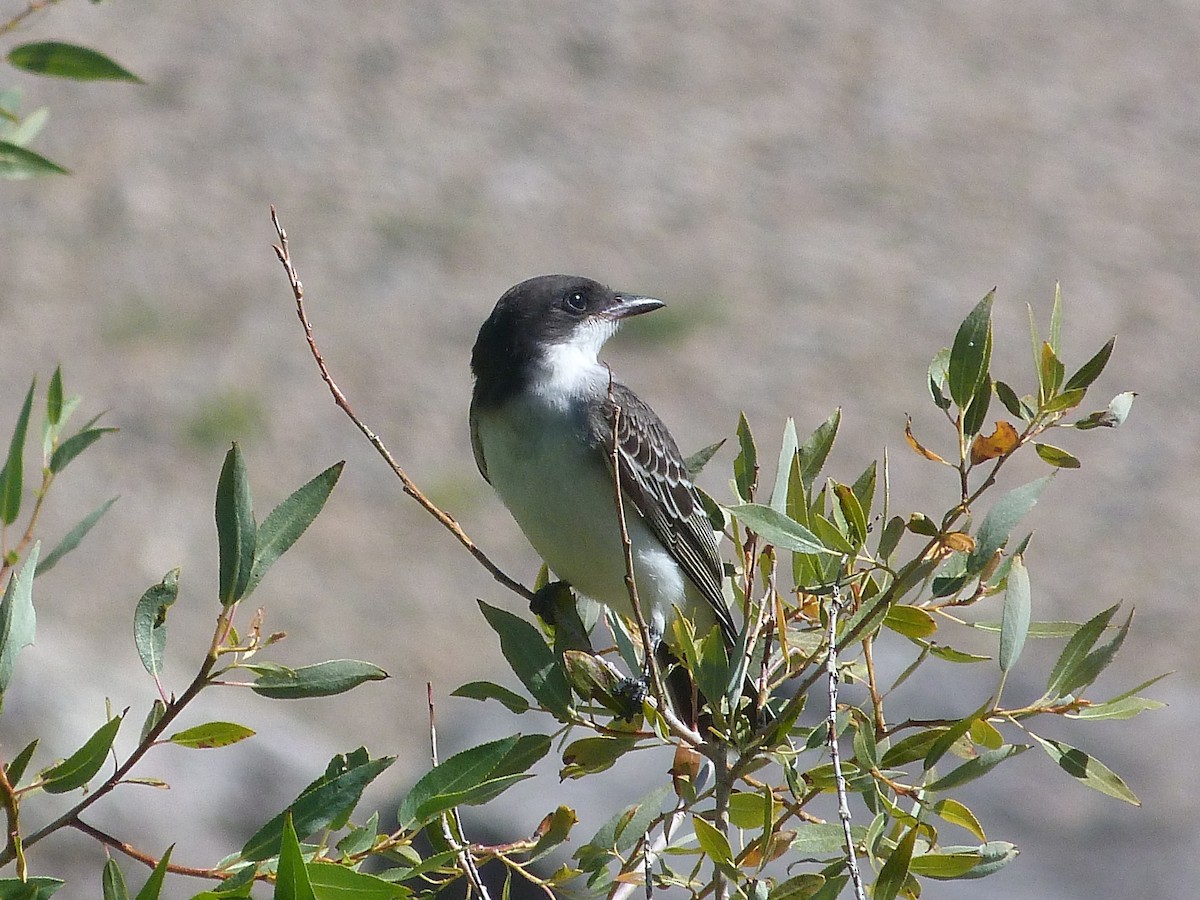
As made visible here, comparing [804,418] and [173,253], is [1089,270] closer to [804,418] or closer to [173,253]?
[804,418]

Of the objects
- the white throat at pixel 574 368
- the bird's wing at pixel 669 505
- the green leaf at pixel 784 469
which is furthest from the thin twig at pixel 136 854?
the bird's wing at pixel 669 505

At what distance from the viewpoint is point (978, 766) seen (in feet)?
7.27

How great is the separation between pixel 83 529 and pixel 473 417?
170cm

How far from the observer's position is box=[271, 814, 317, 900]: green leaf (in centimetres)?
188

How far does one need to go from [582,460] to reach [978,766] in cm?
213

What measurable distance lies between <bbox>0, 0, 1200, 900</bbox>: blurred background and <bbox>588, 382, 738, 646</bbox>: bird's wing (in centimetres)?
230

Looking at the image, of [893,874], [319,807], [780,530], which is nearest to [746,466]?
[780,530]

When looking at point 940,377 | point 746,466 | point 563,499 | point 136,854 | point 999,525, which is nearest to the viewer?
point 136,854

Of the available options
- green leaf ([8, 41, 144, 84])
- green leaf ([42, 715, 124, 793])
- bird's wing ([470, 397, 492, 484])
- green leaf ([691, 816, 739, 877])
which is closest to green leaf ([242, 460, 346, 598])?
green leaf ([42, 715, 124, 793])

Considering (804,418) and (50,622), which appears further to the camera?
(804,418)

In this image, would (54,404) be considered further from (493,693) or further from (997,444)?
(997,444)

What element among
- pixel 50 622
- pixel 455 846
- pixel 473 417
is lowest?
pixel 50 622

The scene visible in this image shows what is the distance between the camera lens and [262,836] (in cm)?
222

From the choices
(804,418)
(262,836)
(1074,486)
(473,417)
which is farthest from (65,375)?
(262,836)
